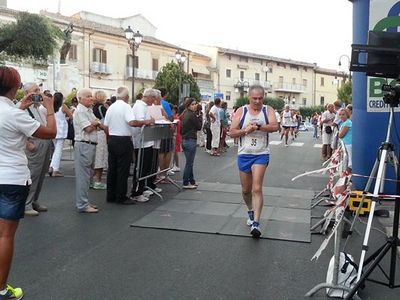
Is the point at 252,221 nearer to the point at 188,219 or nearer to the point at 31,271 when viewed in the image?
the point at 188,219

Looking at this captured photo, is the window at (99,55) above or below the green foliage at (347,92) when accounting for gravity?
above

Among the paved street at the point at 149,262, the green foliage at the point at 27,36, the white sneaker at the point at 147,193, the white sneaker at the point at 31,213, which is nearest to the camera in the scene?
the paved street at the point at 149,262

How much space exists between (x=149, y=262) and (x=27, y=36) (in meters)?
11.5

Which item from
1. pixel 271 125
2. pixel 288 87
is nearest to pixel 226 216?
pixel 271 125

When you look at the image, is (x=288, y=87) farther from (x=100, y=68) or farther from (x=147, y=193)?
(x=147, y=193)

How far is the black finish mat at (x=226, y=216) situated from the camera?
6605 millimetres

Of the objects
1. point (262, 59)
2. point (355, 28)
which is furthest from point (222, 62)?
point (355, 28)

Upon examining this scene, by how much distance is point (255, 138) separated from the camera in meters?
6.41

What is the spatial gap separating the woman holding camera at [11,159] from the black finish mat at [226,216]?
285cm

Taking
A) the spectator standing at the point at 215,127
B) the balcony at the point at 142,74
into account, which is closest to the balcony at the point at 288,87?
the balcony at the point at 142,74

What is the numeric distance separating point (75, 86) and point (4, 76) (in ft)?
131

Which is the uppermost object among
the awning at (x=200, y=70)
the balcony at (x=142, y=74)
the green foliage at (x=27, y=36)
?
the awning at (x=200, y=70)

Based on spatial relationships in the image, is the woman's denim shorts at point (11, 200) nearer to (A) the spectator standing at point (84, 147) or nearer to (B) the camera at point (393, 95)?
(B) the camera at point (393, 95)

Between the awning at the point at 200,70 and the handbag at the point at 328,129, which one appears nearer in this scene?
the handbag at the point at 328,129
